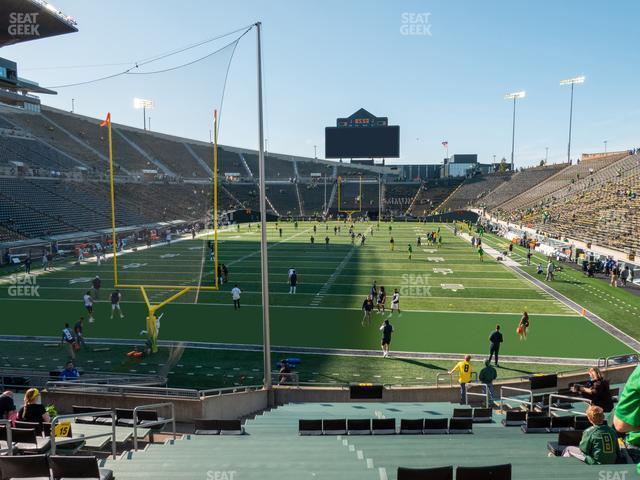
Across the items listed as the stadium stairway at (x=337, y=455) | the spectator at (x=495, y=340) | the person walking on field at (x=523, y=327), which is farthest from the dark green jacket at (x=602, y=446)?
the person walking on field at (x=523, y=327)

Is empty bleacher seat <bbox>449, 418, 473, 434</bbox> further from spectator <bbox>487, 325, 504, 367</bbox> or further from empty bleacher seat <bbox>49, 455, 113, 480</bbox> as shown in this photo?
spectator <bbox>487, 325, 504, 367</bbox>

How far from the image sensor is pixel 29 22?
723 inches

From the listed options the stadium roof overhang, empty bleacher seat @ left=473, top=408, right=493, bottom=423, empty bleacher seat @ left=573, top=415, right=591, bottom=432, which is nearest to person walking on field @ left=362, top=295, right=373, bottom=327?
empty bleacher seat @ left=473, top=408, right=493, bottom=423

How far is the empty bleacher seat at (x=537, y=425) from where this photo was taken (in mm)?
6730

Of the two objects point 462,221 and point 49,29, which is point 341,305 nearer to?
point 49,29

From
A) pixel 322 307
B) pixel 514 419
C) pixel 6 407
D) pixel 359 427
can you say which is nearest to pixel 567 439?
pixel 514 419

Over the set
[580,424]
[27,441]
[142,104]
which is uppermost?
[142,104]

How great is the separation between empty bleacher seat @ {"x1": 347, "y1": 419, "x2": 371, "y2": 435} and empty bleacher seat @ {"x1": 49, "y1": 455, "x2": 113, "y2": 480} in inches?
147

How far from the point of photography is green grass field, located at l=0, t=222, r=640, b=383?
1237cm

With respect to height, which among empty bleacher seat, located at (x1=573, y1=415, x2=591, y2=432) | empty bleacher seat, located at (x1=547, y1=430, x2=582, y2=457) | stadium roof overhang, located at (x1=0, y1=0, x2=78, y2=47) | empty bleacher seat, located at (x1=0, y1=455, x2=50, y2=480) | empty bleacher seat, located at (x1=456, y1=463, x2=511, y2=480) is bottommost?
empty bleacher seat, located at (x1=573, y1=415, x2=591, y2=432)

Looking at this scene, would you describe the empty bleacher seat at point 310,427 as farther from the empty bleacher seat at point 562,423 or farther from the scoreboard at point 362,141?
the scoreboard at point 362,141

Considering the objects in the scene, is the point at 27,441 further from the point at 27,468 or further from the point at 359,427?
the point at 359,427

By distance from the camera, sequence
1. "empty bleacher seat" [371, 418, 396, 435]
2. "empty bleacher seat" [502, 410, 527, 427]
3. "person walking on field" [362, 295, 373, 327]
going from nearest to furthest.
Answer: "empty bleacher seat" [371, 418, 396, 435] → "empty bleacher seat" [502, 410, 527, 427] → "person walking on field" [362, 295, 373, 327]

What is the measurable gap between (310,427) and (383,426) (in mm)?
1069
